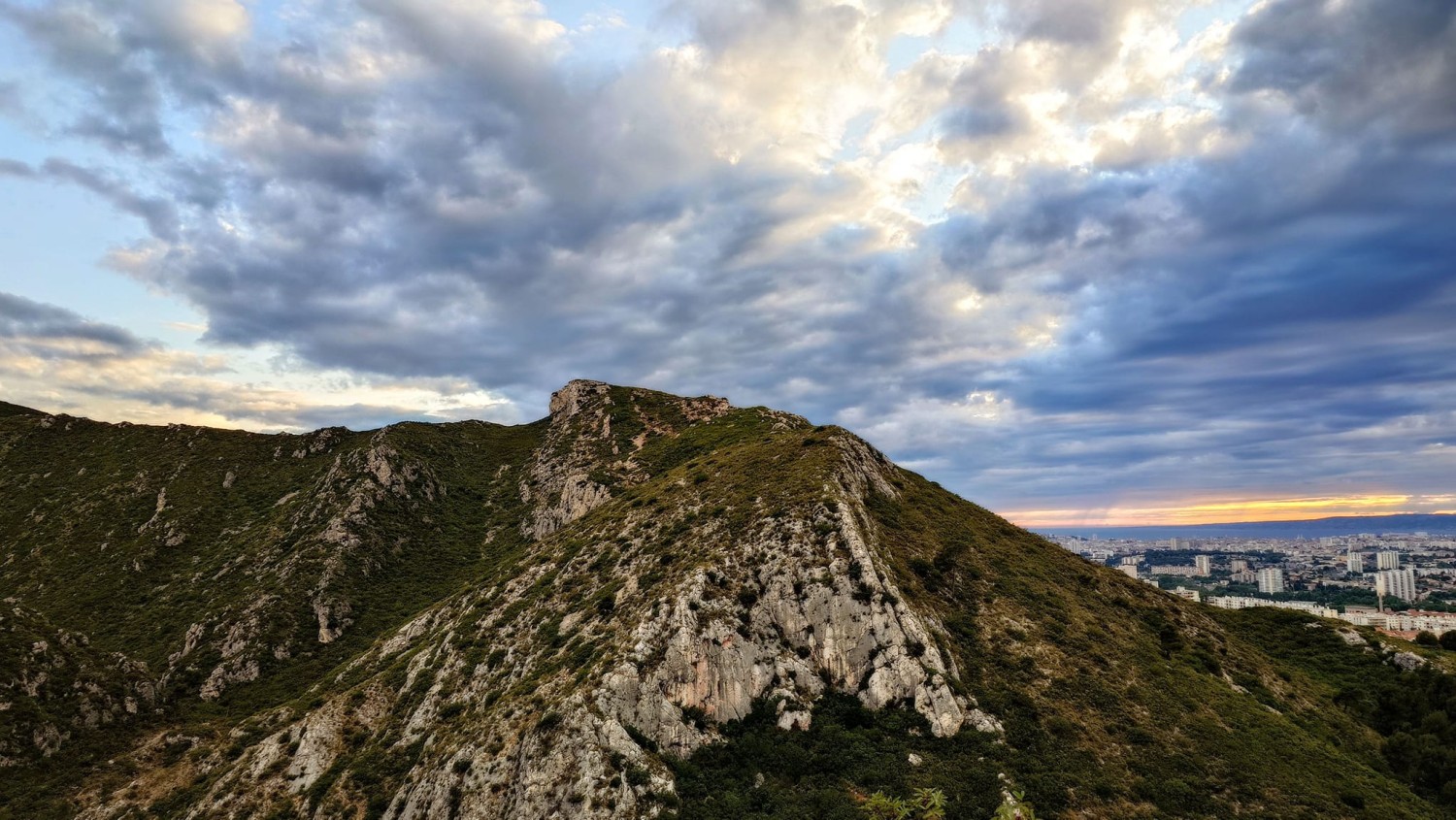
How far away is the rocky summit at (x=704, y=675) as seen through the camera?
3734 cm

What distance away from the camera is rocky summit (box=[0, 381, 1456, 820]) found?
37344 mm

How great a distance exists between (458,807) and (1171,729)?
166 ft

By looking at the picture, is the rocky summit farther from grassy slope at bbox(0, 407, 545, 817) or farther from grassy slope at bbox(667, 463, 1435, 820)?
grassy slope at bbox(0, 407, 545, 817)

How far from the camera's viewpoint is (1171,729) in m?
41.5

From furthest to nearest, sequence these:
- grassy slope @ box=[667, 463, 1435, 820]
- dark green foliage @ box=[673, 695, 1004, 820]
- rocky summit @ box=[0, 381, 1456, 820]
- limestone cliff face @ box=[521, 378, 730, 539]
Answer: limestone cliff face @ box=[521, 378, 730, 539]
rocky summit @ box=[0, 381, 1456, 820]
grassy slope @ box=[667, 463, 1435, 820]
dark green foliage @ box=[673, 695, 1004, 820]

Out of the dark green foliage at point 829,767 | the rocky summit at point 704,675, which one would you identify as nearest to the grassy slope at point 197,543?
the rocky summit at point 704,675

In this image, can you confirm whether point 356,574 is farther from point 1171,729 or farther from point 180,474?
point 1171,729

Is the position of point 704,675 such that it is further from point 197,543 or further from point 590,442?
point 197,543

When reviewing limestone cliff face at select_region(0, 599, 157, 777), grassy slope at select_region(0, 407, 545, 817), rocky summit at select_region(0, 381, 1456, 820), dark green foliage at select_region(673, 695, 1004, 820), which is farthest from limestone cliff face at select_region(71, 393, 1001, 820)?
grassy slope at select_region(0, 407, 545, 817)

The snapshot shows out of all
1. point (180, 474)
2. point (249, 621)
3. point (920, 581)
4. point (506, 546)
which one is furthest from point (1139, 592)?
point (180, 474)

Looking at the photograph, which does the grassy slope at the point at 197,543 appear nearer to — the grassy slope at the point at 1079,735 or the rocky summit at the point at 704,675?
the rocky summit at the point at 704,675

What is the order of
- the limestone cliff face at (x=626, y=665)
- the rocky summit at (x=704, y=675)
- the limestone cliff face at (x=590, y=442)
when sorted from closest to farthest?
the rocky summit at (x=704, y=675) → the limestone cliff face at (x=626, y=665) → the limestone cliff face at (x=590, y=442)

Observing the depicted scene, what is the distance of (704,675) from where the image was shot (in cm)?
4238

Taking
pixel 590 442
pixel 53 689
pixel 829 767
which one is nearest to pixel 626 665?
pixel 829 767
